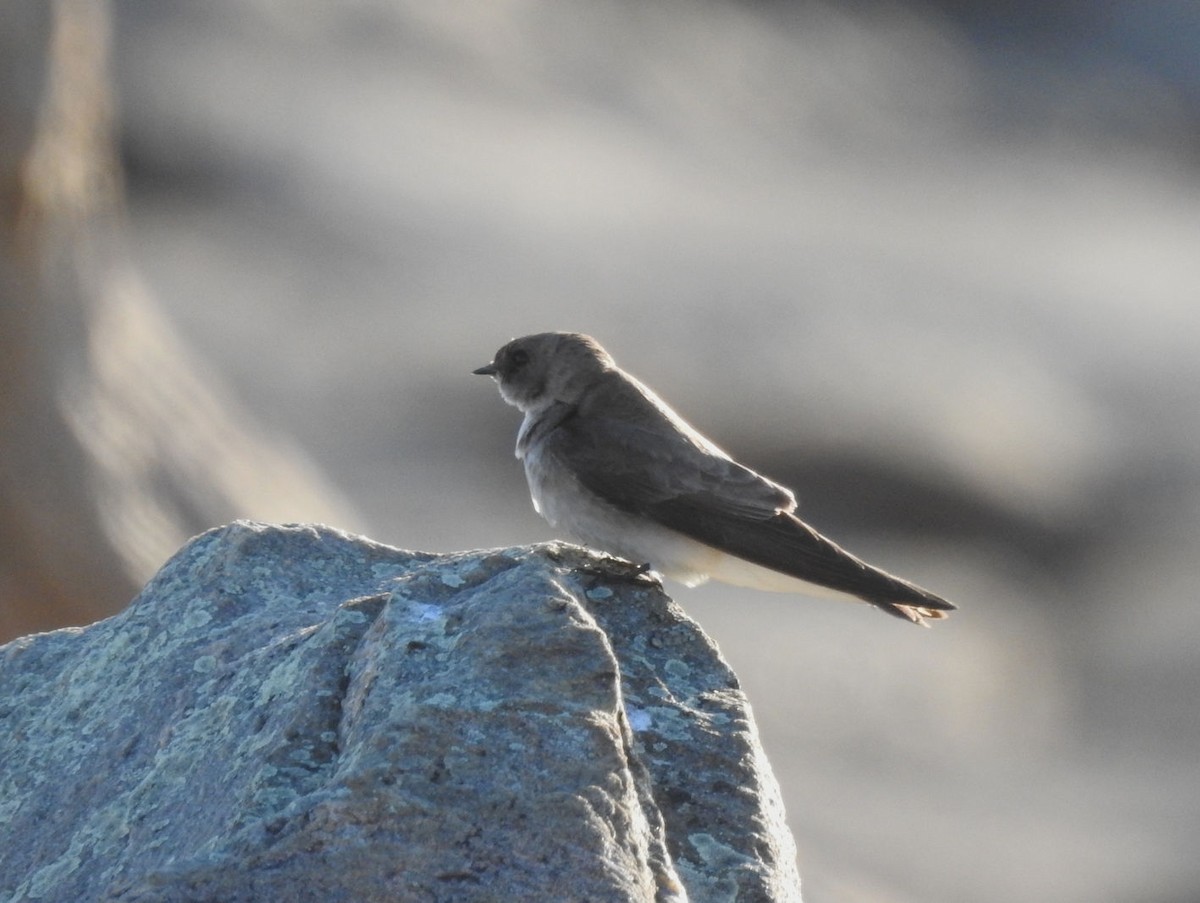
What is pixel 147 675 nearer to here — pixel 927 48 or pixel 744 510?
pixel 744 510

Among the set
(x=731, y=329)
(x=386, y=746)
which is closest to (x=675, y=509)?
(x=386, y=746)

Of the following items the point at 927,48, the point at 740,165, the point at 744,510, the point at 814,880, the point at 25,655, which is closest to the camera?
the point at 25,655

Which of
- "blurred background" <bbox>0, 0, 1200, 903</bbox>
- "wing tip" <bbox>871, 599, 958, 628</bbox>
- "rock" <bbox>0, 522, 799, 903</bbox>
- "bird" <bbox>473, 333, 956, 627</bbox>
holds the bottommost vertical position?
"rock" <bbox>0, 522, 799, 903</bbox>

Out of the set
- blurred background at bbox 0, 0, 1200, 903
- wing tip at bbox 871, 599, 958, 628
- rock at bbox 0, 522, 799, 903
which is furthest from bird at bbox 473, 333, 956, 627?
blurred background at bbox 0, 0, 1200, 903

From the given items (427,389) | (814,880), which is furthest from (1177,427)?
(814,880)

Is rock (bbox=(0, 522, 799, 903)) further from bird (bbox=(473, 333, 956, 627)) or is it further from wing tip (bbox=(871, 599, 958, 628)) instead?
wing tip (bbox=(871, 599, 958, 628))
